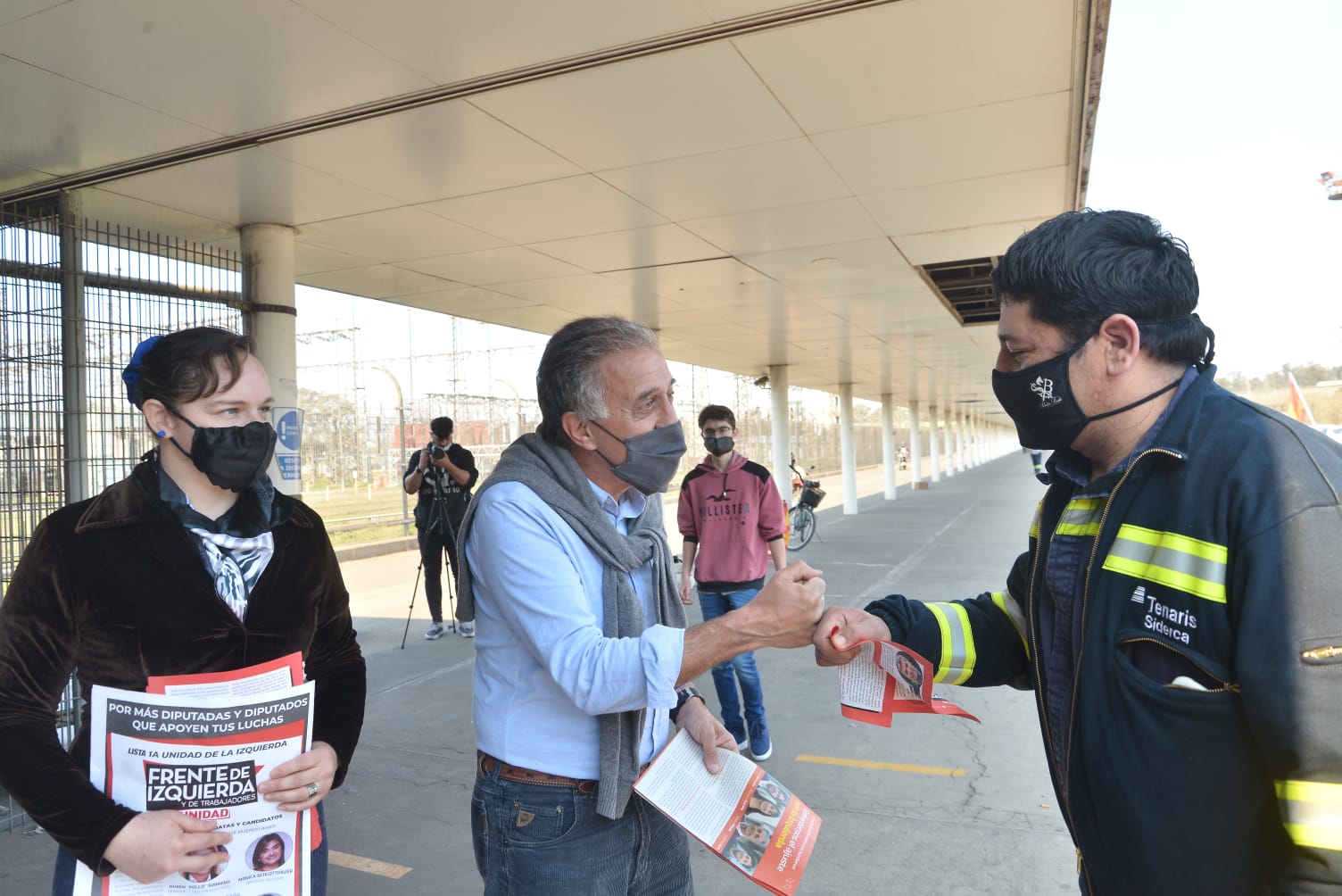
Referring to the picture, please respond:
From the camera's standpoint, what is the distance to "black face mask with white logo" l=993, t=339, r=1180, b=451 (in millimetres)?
1440

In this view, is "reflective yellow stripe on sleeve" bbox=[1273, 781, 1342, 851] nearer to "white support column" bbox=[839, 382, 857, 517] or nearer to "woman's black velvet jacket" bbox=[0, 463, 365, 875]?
"woman's black velvet jacket" bbox=[0, 463, 365, 875]

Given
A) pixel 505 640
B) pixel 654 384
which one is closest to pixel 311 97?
pixel 654 384

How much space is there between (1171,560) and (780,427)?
13.2 m

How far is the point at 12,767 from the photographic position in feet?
4.78

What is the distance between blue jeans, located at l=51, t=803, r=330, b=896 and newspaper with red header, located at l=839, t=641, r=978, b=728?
1143 millimetres

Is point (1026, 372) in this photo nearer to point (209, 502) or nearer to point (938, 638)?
point (938, 638)

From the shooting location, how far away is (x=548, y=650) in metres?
1.51

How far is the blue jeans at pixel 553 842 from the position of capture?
160cm

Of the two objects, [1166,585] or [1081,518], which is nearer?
[1166,585]

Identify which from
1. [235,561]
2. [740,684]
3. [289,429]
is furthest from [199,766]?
[289,429]

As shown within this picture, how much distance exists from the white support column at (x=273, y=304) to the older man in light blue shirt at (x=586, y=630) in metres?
3.89

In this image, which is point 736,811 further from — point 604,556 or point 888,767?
point 888,767

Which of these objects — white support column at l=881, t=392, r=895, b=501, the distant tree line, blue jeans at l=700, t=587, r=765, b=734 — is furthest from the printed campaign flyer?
the distant tree line

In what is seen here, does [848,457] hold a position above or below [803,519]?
above
